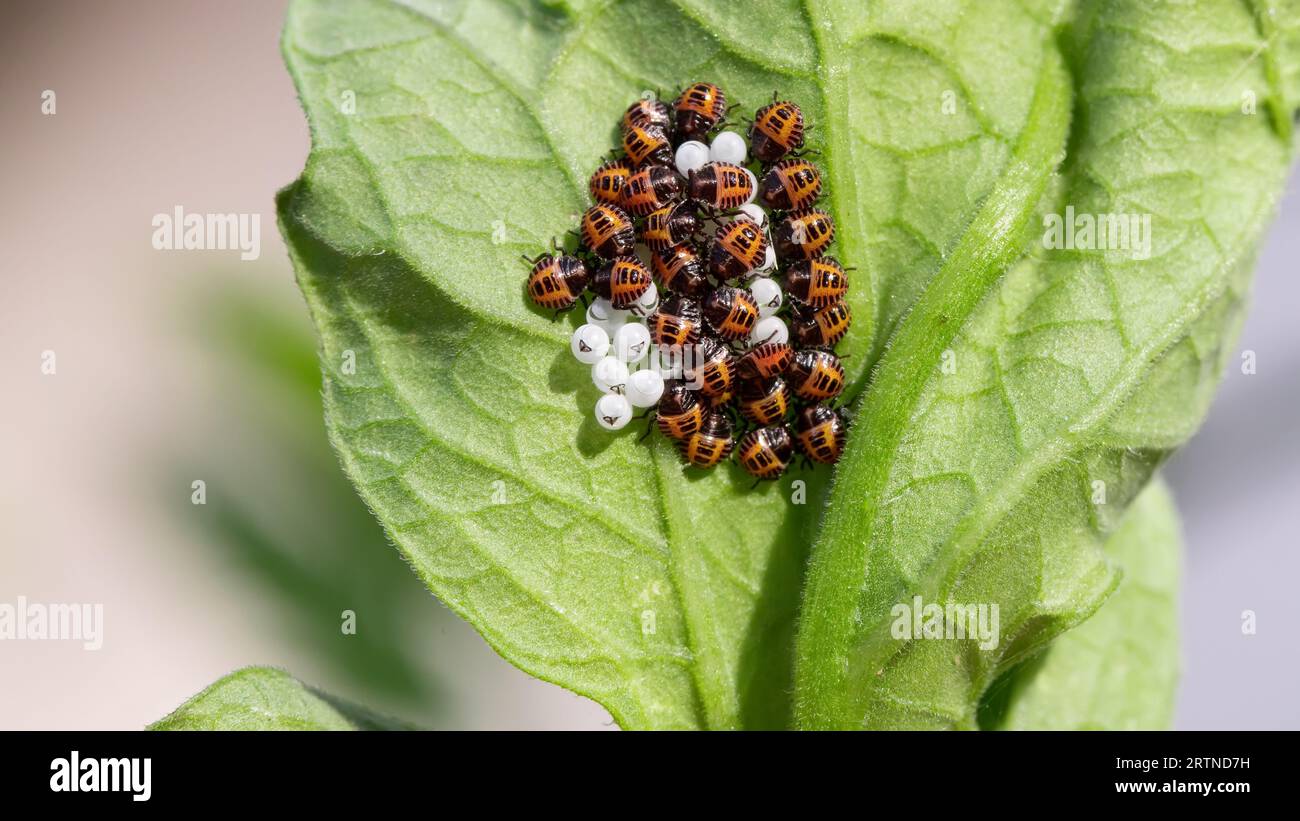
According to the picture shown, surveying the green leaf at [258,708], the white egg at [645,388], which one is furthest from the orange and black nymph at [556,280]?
the green leaf at [258,708]

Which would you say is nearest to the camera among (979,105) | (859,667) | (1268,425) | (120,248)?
(859,667)

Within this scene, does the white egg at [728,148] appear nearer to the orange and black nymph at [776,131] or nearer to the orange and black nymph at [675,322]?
the orange and black nymph at [776,131]

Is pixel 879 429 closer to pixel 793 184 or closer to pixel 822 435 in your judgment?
pixel 822 435

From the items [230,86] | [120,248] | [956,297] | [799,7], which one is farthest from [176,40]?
[956,297]

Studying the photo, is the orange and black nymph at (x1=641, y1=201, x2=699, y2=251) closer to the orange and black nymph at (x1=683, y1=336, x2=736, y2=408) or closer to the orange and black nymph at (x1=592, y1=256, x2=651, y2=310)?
the orange and black nymph at (x1=592, y1=256, x2=651, y2=310)

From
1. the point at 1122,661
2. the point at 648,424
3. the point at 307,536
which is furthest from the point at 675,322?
the point at 307,536

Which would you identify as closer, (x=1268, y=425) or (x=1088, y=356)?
(x=1088, y=356)
